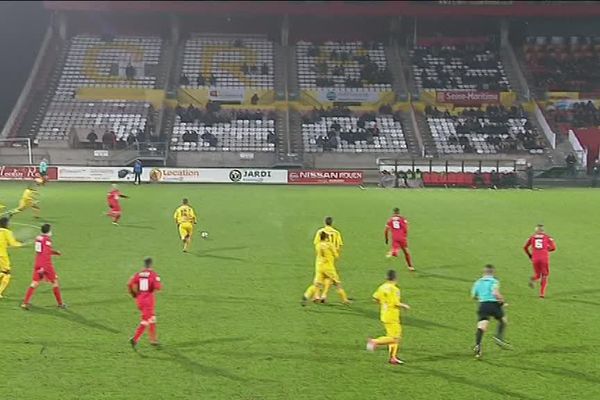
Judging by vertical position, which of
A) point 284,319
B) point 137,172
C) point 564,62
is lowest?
point 284,319

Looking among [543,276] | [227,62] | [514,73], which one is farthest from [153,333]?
A: [514,73]

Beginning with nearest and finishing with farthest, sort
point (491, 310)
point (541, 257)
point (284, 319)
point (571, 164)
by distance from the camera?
point (491, 310)
point (284, 319)
point (541, 257)
point (571, 164)

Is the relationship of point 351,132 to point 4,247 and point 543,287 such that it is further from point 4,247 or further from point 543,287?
point 4,247

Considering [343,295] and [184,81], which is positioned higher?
[184,81]

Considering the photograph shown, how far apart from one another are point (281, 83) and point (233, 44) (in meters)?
7.14

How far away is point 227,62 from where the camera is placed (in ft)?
205

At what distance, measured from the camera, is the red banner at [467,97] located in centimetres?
5928

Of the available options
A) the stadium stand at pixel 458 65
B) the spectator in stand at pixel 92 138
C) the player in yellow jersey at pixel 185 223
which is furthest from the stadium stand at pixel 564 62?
the player in yellow jersey at pixel 185 223

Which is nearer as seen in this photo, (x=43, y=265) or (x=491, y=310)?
(x=491, y=310)

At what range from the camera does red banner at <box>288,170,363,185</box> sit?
47.6 m

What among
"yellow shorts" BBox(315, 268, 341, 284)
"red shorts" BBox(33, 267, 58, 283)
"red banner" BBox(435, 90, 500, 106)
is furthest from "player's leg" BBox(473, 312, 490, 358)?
"red banner" BBox(435, 90, 500, 106)

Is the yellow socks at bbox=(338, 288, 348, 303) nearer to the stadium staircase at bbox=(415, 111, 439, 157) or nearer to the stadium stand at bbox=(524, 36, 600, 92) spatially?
the stadium staircase at bbox=(415, 111, 439, 157)

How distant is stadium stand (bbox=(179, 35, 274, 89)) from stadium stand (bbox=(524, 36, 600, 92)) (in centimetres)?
2311

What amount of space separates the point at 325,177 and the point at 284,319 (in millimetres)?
33455
